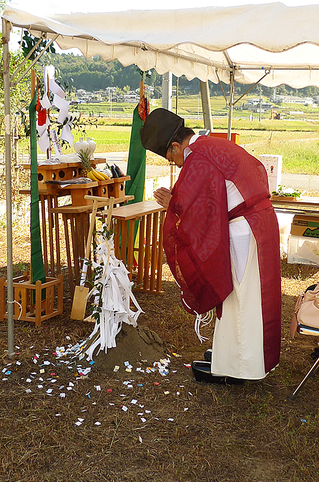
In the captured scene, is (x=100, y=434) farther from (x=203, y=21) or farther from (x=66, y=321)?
(x=203, y=21)

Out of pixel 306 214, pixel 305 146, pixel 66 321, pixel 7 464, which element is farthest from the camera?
pixel 305 146

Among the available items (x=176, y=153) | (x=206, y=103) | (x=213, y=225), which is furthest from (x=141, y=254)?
(x=206, y=103)

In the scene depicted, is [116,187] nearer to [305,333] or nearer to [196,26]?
[196,26]

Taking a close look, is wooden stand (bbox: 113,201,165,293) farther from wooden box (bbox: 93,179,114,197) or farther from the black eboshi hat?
the black eboshi hat

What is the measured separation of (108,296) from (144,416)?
0.76 metres

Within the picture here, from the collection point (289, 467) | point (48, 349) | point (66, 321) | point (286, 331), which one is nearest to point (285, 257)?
point (286, 331)

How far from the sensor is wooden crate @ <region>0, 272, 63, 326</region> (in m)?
3.68

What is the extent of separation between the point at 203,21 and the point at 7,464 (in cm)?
234

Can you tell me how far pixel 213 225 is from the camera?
103 inches

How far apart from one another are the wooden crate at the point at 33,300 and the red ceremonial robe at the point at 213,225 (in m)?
1.32

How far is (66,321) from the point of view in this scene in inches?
151

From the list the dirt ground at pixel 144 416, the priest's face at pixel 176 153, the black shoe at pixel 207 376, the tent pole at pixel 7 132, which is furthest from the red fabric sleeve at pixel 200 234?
the tent pole at pixel 7 132

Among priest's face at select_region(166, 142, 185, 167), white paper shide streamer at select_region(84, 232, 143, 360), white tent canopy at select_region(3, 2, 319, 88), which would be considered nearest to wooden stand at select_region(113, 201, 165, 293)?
white paper shide streamer at select_region(84, 232, 143, 360)

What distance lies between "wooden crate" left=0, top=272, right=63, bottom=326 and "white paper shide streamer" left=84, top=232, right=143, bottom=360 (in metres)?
0.66
